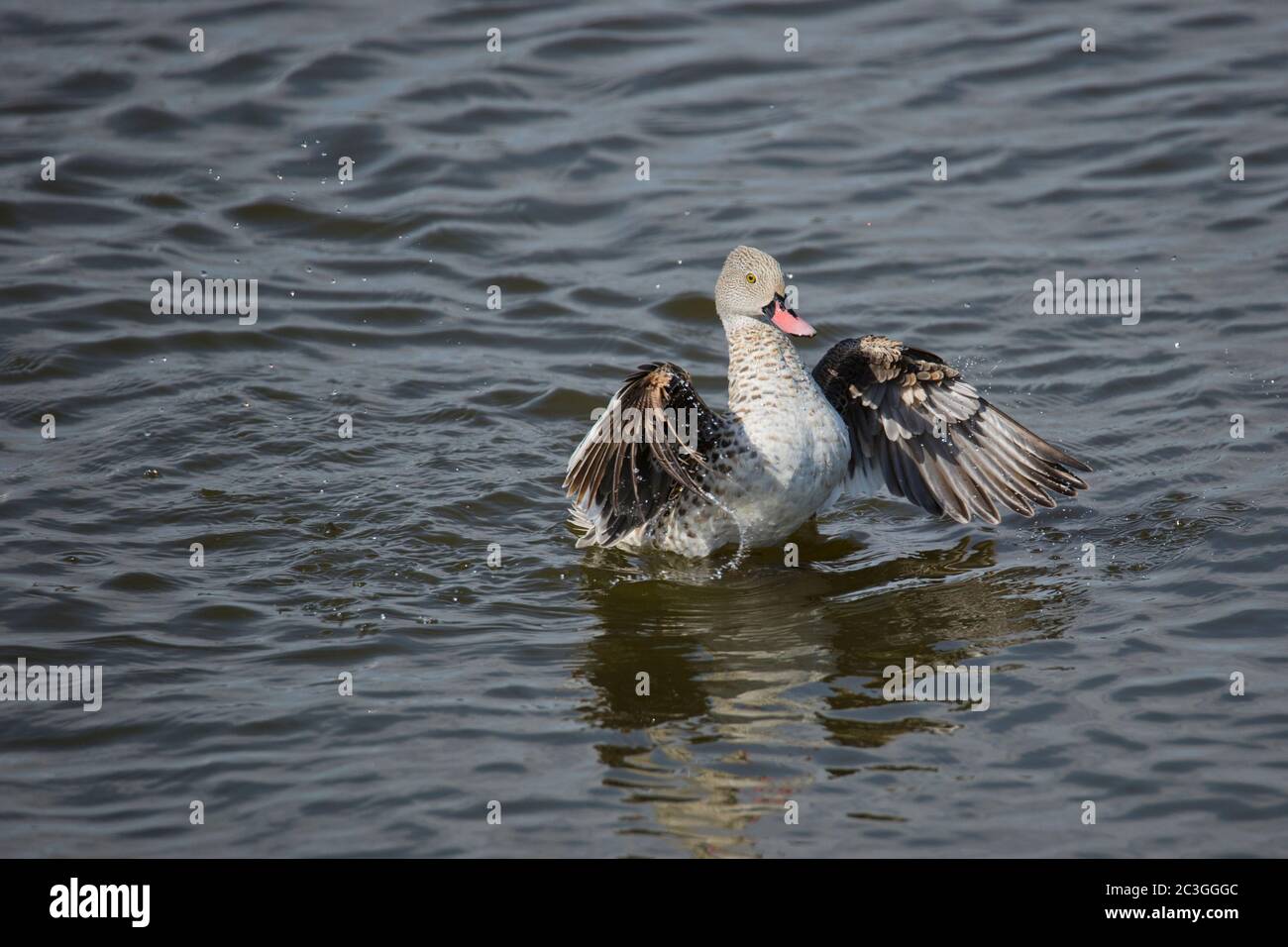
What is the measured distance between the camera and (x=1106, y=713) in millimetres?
6070

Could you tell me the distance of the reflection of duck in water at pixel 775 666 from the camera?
5.50 meters

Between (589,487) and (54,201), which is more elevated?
(54,201)

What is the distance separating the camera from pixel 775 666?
6.49 meters

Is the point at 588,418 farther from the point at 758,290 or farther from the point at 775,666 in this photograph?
the point at 775,666

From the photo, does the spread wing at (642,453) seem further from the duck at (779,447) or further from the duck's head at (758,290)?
the duck's head at (758,290)

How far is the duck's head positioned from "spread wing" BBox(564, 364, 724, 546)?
587mm

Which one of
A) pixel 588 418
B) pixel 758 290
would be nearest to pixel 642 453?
pixel 758 290

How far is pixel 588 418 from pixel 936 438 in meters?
2.24

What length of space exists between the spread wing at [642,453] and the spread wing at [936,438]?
3.16 ft

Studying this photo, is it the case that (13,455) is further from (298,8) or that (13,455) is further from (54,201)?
(298,8)

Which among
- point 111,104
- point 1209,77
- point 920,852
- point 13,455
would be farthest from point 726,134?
point 920,852

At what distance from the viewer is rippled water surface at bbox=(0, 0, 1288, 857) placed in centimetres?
565

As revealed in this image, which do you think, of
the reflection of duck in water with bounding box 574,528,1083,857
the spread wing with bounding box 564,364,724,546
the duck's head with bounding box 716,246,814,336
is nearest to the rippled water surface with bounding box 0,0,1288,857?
the reflection of duck in water with bounding box 574,528,1083,857
